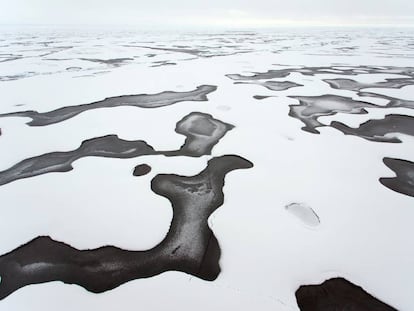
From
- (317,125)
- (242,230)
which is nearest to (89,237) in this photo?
(242,230)

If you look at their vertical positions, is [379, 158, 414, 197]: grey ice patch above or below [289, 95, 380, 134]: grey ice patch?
above

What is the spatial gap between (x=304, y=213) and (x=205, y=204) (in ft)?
2.83

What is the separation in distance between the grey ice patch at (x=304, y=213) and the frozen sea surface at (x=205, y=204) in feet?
0.05

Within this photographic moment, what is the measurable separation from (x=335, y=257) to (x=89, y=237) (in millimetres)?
1799

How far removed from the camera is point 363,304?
1.52 metres

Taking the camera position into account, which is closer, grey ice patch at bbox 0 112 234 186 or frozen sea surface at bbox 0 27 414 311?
frozen sea surface at bbox 0 27 414 311

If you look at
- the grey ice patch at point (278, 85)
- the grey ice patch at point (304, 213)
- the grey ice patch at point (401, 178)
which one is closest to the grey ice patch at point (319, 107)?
the grey ice patch at point (278, 85)

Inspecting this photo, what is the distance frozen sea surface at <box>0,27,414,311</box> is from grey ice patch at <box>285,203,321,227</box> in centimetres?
1

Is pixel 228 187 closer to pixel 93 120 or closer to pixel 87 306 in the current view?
pixel 87 306

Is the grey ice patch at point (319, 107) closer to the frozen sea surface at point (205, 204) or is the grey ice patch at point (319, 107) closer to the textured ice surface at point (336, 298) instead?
the frozen sea surface at point (205, 204)

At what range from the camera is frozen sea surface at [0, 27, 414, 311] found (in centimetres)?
161

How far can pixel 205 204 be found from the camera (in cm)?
234

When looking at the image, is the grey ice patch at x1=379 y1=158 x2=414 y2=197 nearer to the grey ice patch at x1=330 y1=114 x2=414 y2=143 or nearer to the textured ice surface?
the grey ice patch at x1=330 y1=114 x2=414 y2=143

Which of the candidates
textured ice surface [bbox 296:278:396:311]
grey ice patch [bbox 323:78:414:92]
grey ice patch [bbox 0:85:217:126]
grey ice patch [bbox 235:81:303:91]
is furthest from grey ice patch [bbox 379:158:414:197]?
grey ice patch [bbox 323:78:414:92]
